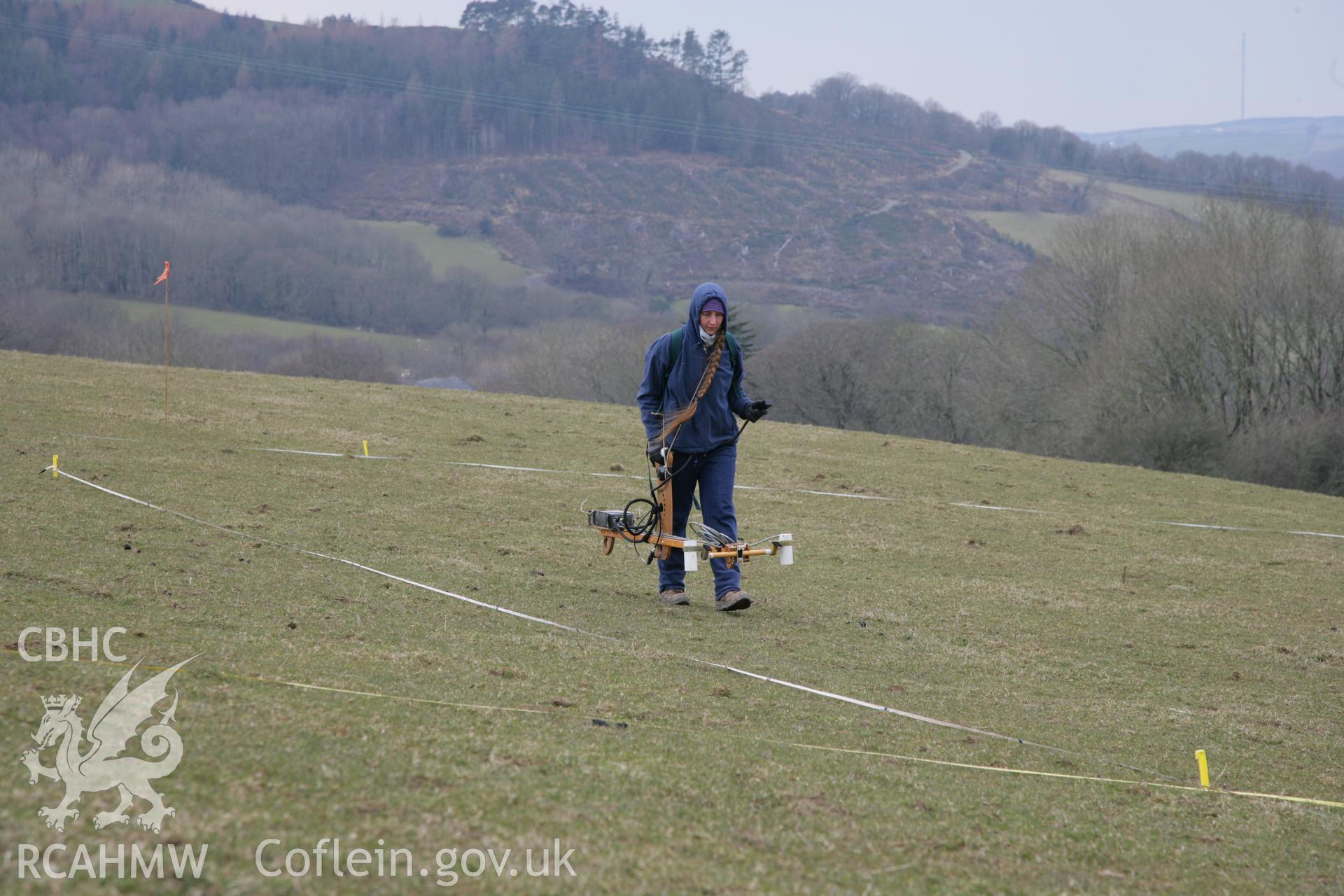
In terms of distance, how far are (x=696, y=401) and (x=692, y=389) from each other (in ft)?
0.44

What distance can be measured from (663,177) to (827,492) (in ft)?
408

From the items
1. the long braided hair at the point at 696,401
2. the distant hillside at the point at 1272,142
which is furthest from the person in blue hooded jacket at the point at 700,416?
the distant hillside at the point at 1272,142

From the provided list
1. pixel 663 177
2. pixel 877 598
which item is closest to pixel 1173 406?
pixel 877 598

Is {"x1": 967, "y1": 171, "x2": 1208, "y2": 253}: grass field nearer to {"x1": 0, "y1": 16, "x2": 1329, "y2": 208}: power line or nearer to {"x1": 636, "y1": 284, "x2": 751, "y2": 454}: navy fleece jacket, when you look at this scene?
{"x1": 0, "y1": 16, "x2": 1329, "y2": 208}: power line

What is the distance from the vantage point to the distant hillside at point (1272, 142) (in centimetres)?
8200

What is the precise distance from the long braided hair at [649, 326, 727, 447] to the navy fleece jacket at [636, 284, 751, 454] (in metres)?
0.03

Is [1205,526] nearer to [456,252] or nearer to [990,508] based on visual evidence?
[990,508]

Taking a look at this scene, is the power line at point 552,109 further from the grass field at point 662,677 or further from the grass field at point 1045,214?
the grass field at point 662,677

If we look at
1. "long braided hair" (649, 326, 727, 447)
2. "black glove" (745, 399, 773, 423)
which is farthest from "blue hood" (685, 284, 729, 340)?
"black glove" (745, 399, 773, 423)

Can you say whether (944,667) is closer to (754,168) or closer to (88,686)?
(88,686)

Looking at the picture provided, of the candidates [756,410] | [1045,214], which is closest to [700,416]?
[756,410]

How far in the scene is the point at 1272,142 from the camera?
11300 cm

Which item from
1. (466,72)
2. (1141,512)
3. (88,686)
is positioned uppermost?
(466,72)

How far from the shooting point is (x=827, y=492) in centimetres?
1723
